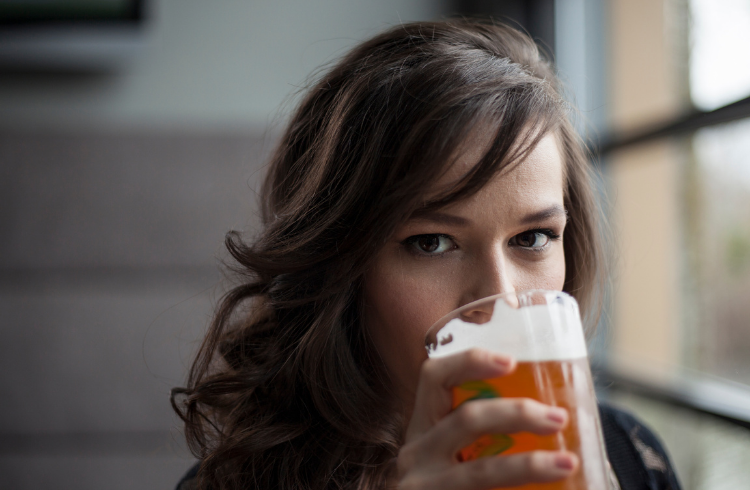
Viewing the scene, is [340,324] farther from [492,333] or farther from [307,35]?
[307,35]

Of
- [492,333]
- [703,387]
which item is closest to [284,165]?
[492,333]

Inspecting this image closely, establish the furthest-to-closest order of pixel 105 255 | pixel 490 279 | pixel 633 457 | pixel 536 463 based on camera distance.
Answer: pixel 105 255
pixel 633 457
pixel 490 279
pixel 536 463

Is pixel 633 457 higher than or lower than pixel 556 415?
lower

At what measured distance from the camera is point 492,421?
462mm

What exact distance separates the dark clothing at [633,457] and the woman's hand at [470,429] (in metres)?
0.62

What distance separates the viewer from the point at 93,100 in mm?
2074

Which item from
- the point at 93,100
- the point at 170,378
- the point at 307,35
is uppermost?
the point at 307,35

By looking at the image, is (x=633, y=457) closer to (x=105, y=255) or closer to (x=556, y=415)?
(x=556, y=415)

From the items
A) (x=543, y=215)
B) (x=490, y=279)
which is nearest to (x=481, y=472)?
(x=490, y=279)

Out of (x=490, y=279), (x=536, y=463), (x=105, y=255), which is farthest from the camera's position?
(x=105, y=255)

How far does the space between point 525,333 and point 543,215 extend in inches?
12.6

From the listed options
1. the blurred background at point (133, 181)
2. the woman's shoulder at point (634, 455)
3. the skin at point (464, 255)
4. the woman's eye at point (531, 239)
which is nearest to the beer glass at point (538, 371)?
the skin at point (464, 255)

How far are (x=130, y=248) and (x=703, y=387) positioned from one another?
5.77 ft

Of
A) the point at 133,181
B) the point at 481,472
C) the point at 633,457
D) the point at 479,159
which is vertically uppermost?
the point at 479,159
